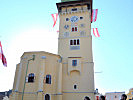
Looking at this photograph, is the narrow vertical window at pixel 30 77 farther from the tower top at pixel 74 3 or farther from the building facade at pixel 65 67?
the tower top at pixel 74 3

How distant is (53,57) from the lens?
29984mm

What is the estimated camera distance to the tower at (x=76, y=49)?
1153 inches

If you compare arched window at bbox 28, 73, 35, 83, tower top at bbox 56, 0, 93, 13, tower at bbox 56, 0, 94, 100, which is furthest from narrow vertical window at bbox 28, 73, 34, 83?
tower top at bbox 56, 0, 93, 13

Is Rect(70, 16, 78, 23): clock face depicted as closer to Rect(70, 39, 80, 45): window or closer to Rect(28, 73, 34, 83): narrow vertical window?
Rect(70, 39, 80, 45): window

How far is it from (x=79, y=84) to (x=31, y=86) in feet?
31.9

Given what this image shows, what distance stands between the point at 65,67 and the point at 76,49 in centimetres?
518

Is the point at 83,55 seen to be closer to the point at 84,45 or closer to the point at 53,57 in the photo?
the point at 84,45

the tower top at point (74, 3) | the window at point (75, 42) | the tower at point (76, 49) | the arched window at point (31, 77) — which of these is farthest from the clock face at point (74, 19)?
the arched window at point (31, 77)

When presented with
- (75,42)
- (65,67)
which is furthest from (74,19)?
(65,67)

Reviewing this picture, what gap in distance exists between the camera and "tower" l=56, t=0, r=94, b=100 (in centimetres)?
2928

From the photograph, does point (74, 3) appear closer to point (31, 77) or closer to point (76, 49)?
point (76, 49)

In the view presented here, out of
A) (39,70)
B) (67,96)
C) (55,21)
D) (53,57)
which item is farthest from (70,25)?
(67,96)

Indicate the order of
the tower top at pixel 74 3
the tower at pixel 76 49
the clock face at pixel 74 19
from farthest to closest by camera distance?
the tower top at pixel 74 3 < the clock face at pixel 74 19 < the tower at pixel 76 49

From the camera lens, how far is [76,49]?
110 feet
